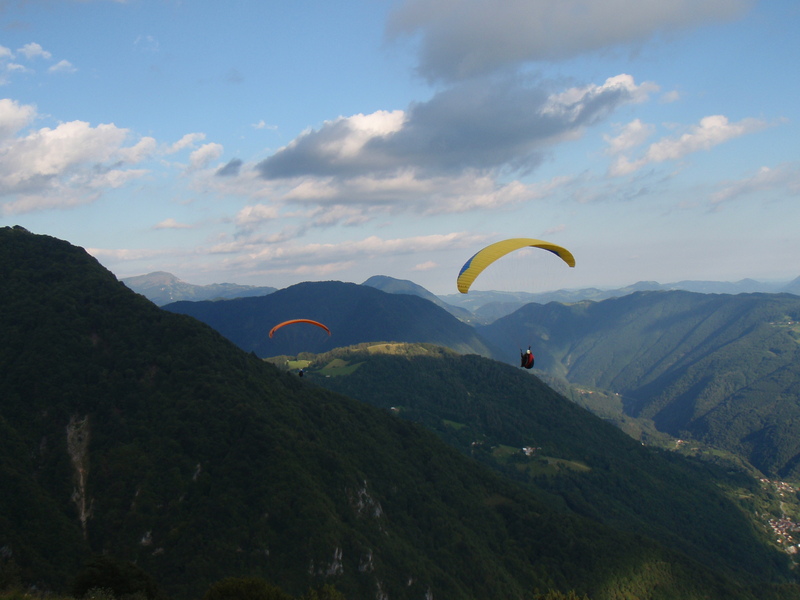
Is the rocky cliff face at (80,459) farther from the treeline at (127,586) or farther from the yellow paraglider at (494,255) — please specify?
the yellow paraglider at (494,255)

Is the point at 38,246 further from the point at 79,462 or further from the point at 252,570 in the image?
the point at 252,570

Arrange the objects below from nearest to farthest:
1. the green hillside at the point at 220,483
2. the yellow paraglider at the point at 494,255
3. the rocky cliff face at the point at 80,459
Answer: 1. the yellow paraglider at the point at 494,255
2. the green hillside at the point at 220,483
3. the rocky cliff face at the point at 80,459

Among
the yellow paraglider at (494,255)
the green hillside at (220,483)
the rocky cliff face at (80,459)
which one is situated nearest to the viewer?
the yellow paraglider at (494,255)

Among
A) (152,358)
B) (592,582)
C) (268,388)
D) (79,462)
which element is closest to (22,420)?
(79,462)

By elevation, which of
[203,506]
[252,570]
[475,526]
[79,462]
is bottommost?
[475,526]

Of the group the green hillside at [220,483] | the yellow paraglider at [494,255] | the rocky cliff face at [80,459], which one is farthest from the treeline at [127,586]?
the yellow paraglider at [494,255]

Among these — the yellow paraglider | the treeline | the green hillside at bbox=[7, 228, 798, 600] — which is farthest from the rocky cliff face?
the yellow paraglider

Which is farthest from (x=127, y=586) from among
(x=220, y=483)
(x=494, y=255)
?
(x=494, y=255)
